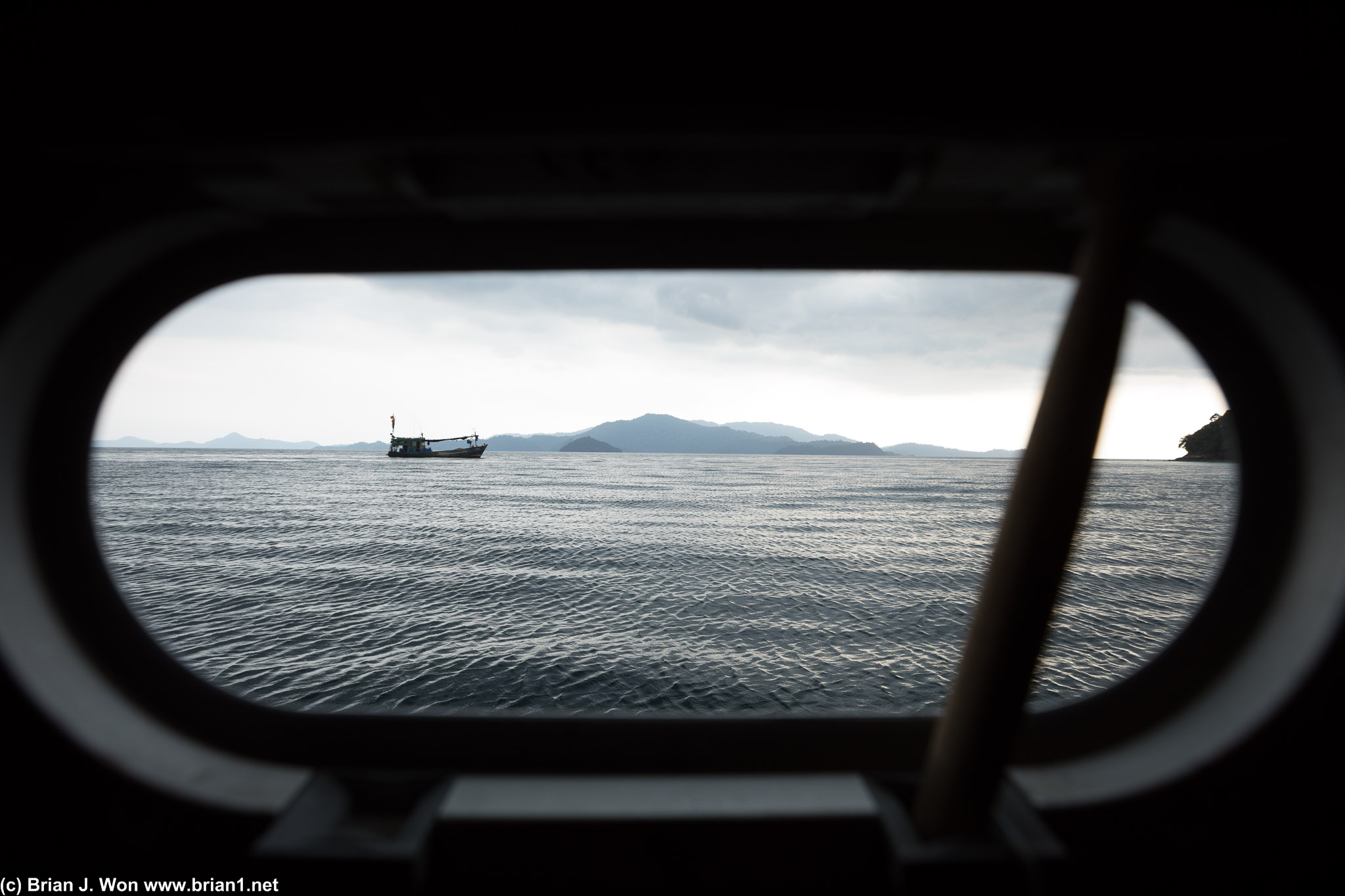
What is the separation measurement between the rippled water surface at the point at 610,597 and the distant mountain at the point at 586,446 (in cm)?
10598

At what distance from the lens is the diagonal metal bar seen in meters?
1.07

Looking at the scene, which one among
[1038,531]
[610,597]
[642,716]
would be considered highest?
[1038,531]

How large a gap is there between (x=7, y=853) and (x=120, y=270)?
1.51 meters

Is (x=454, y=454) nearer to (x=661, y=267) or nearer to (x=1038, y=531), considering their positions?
(x=661, y=267)

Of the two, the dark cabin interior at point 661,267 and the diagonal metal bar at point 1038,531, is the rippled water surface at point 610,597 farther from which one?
the diagonal metal bar at point 1038,531

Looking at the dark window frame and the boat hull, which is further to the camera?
the boat hull

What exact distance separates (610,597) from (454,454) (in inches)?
2540

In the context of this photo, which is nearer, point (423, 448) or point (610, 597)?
point (610, 597)

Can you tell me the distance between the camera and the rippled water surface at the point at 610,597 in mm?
8070

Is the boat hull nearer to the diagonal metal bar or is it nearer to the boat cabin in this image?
the boat cabin

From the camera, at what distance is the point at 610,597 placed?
12.8 m

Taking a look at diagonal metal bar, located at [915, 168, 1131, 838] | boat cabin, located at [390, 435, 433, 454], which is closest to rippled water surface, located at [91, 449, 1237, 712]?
diagonal metal bar, located at [915, 168, 1131, 838]

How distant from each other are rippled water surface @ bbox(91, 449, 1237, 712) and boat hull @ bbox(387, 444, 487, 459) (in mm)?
37837

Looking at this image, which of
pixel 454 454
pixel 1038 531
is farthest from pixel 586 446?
pixel 1038 531
